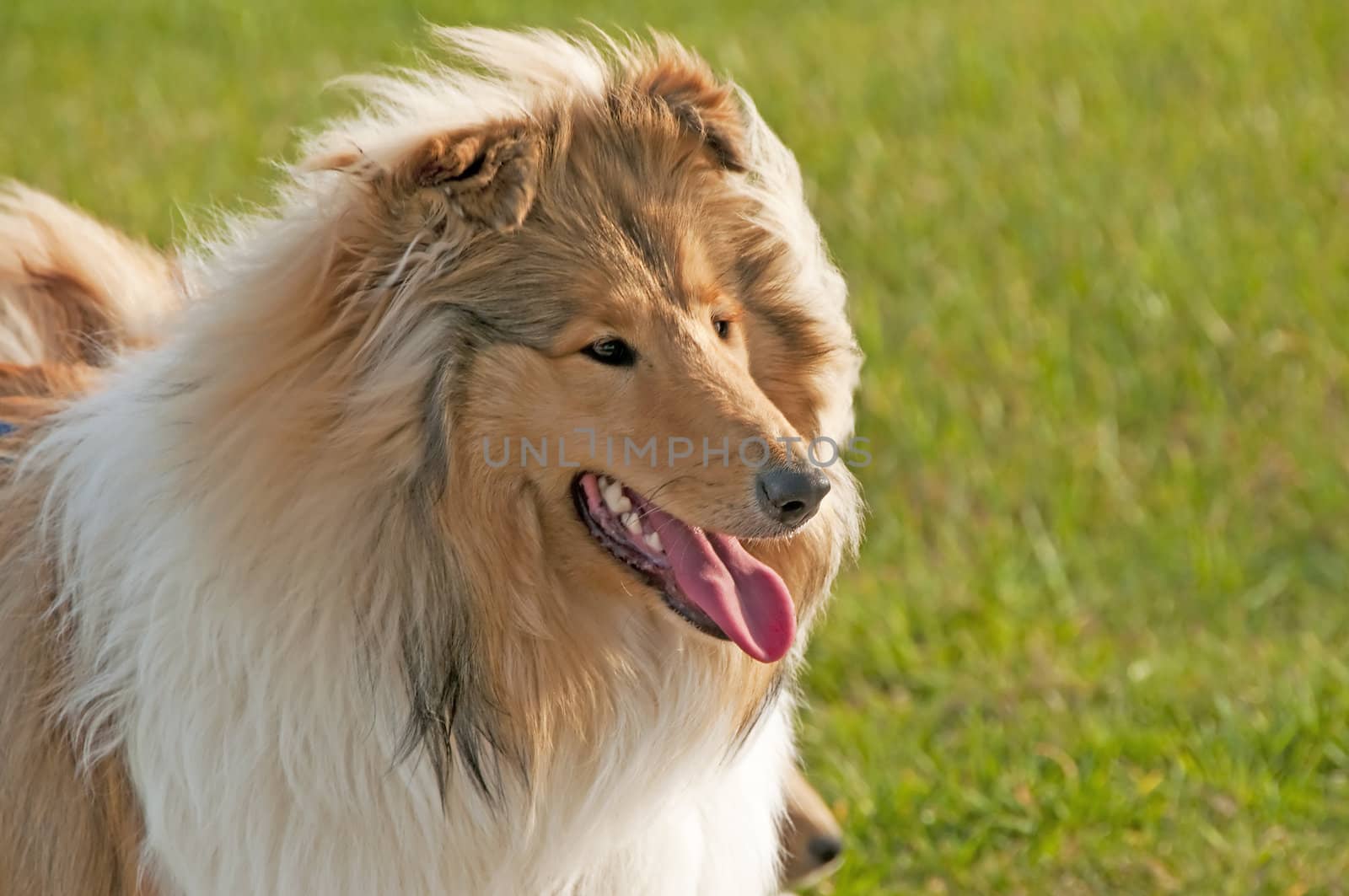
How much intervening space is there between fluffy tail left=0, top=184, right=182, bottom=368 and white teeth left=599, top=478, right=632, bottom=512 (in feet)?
4.38

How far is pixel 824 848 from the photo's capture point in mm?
3846

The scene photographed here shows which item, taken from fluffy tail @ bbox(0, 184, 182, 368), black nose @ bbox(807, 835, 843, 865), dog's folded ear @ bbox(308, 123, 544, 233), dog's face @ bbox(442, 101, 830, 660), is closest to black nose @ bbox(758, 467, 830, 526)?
dog's face @ bbox(442, 101, 830, 660)

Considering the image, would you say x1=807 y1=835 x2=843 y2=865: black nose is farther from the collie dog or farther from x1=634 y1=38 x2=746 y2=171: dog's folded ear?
x1=634 y1=38 x2=746 y2=171: dog's folded ear

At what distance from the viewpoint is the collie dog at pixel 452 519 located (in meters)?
2.70

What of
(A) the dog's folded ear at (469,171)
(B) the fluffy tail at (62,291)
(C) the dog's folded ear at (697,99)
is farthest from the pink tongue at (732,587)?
(B) the fluffy tail at (62,291)

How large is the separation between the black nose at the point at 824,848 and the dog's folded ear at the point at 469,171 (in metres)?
1.82

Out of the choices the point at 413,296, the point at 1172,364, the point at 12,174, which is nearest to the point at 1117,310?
the point at 1172,364

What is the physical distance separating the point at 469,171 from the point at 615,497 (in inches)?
24.4

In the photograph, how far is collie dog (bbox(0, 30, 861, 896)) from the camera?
2701 mm

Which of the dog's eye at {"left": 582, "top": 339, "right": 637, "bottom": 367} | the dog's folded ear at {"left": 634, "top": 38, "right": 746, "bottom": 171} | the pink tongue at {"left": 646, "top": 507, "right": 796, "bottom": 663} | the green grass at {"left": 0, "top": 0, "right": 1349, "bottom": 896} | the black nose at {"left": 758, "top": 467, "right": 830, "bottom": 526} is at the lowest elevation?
the green grass at {"left": 0, "top": 0, "right": 1349, "bottom": 896}

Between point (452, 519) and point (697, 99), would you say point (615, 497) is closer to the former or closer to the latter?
point (452, 519)

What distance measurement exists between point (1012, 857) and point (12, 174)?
617cm

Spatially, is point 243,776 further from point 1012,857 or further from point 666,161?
point 1012,857

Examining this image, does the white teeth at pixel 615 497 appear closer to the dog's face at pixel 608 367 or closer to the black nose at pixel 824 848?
the dog's face at pixel 608 367
